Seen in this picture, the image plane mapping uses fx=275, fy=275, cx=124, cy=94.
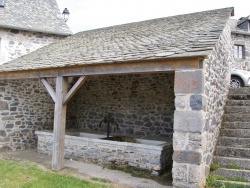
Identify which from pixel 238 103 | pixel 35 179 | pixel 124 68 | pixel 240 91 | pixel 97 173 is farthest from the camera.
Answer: pixel 240 91

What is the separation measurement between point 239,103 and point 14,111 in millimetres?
6881

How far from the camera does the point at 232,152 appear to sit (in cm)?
605

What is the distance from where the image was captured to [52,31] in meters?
10.8

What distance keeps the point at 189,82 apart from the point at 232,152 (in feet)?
7.91

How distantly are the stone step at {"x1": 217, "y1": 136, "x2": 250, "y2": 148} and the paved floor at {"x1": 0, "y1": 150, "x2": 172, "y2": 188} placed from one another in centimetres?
197

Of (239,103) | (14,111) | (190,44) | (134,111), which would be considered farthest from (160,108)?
(14,111)

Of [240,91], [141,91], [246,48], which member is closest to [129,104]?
[141,91]

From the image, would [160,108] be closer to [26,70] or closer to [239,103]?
[239,103]

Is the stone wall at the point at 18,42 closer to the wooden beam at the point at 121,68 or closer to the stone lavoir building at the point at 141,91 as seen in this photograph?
the stone lavoir building at the point at 141,91

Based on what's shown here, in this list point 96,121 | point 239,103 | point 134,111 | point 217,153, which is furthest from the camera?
point 96,121

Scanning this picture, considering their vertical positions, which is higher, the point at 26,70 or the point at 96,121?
the point at 26,70

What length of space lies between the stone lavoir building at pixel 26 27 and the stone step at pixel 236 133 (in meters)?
7.41

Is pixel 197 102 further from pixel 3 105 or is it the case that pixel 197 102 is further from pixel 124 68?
pixel 3 105

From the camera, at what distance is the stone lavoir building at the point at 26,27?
975cm
